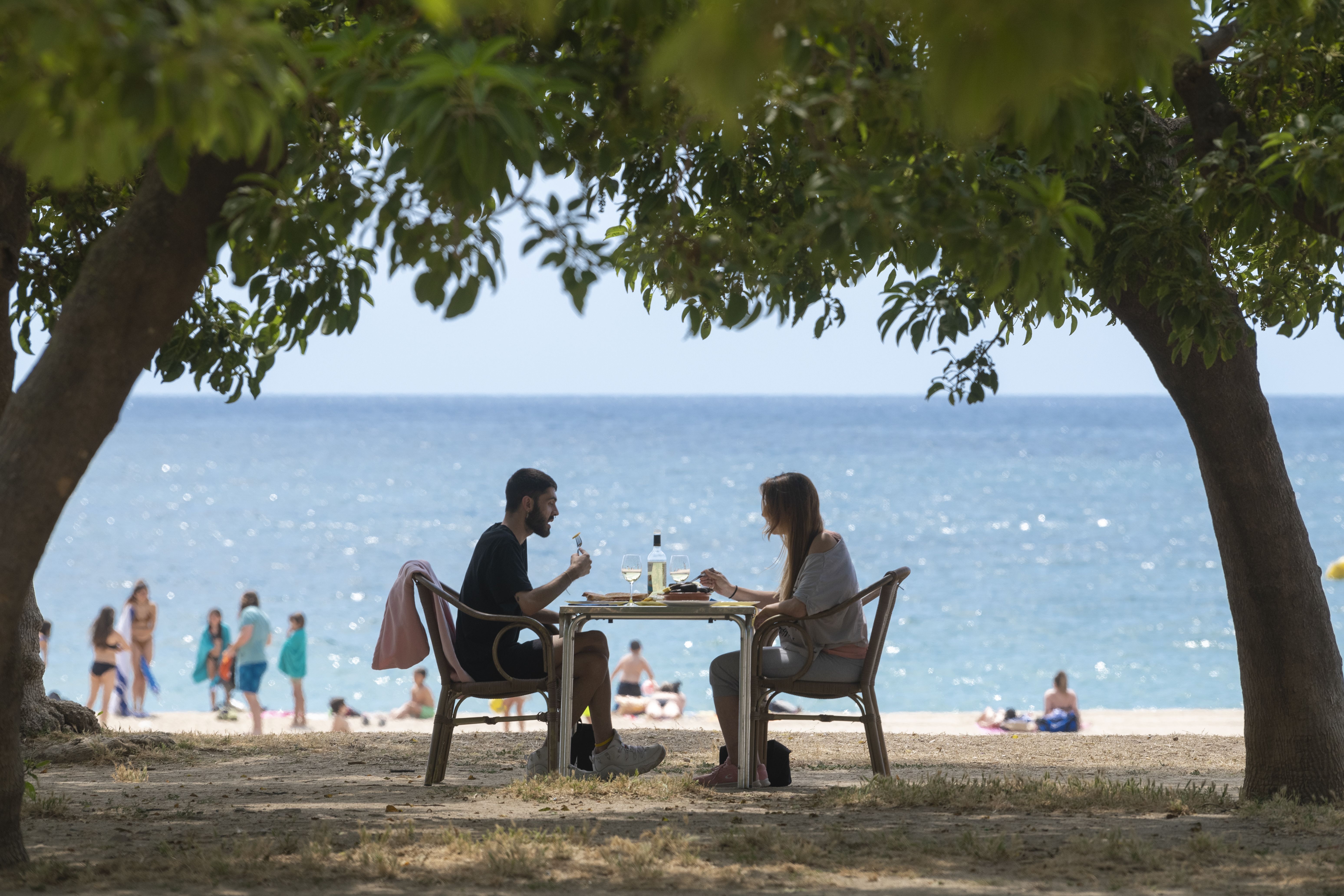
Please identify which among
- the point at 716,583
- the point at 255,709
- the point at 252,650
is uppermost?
the point at 716,583

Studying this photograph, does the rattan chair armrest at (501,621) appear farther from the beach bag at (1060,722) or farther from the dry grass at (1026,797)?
the beach bag at (1060,722)

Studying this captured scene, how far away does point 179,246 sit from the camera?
3.29 meters

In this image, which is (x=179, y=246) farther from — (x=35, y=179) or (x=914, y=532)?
(x=914, y=532)

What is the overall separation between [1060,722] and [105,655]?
34.7 feet

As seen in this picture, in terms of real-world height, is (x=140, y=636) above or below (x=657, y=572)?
below

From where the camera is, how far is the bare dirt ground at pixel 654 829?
3.46m

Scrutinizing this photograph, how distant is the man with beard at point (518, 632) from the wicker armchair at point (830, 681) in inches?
A: 20.1

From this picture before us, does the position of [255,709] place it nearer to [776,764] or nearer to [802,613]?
[776,764]

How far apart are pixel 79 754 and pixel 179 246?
379 cm

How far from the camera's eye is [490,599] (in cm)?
527

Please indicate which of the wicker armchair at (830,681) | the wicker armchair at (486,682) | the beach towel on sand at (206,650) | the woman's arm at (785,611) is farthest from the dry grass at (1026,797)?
the beach towel on sand at (206,650)

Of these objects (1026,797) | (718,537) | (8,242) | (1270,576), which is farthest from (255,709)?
(718,537)

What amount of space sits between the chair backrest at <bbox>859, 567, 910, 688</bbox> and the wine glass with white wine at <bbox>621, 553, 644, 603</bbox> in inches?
38.3

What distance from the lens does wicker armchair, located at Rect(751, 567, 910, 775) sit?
16.7 feet
